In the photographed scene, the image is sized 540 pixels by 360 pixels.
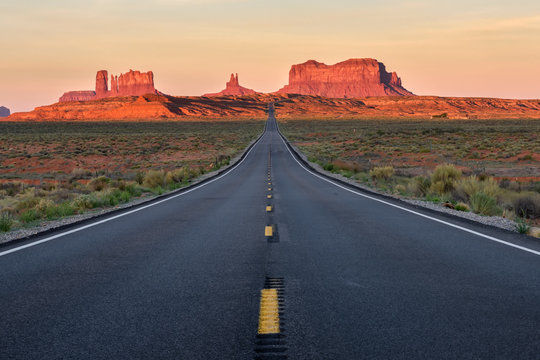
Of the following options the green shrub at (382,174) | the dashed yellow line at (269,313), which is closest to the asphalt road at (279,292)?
the dashed yellow line at (269,313)

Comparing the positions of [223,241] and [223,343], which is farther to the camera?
[223,241]

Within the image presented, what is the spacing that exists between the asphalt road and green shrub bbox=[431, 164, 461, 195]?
27.2ft

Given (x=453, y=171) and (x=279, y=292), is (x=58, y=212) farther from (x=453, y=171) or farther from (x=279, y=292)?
(x=453, y=171)

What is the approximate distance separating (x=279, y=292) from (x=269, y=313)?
2.39 feet

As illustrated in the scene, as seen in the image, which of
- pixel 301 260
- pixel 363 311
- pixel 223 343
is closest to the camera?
pixel 223 343

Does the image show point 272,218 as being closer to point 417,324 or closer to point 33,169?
point 417,324

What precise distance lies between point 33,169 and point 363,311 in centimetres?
4134

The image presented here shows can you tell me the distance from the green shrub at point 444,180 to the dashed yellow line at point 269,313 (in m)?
13.8

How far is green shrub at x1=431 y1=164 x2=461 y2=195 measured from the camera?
1753 centimetres

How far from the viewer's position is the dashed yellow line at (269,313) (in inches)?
156

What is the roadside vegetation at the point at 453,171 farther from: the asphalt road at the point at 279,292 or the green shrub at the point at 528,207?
the asphalt road at the point at 279,292

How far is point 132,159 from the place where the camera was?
158 feet

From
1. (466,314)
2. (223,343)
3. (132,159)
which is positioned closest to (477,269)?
(466,314)

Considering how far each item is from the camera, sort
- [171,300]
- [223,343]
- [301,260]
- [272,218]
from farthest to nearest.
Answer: [272,218] → [301,260] → [171,300] → [223,343]
